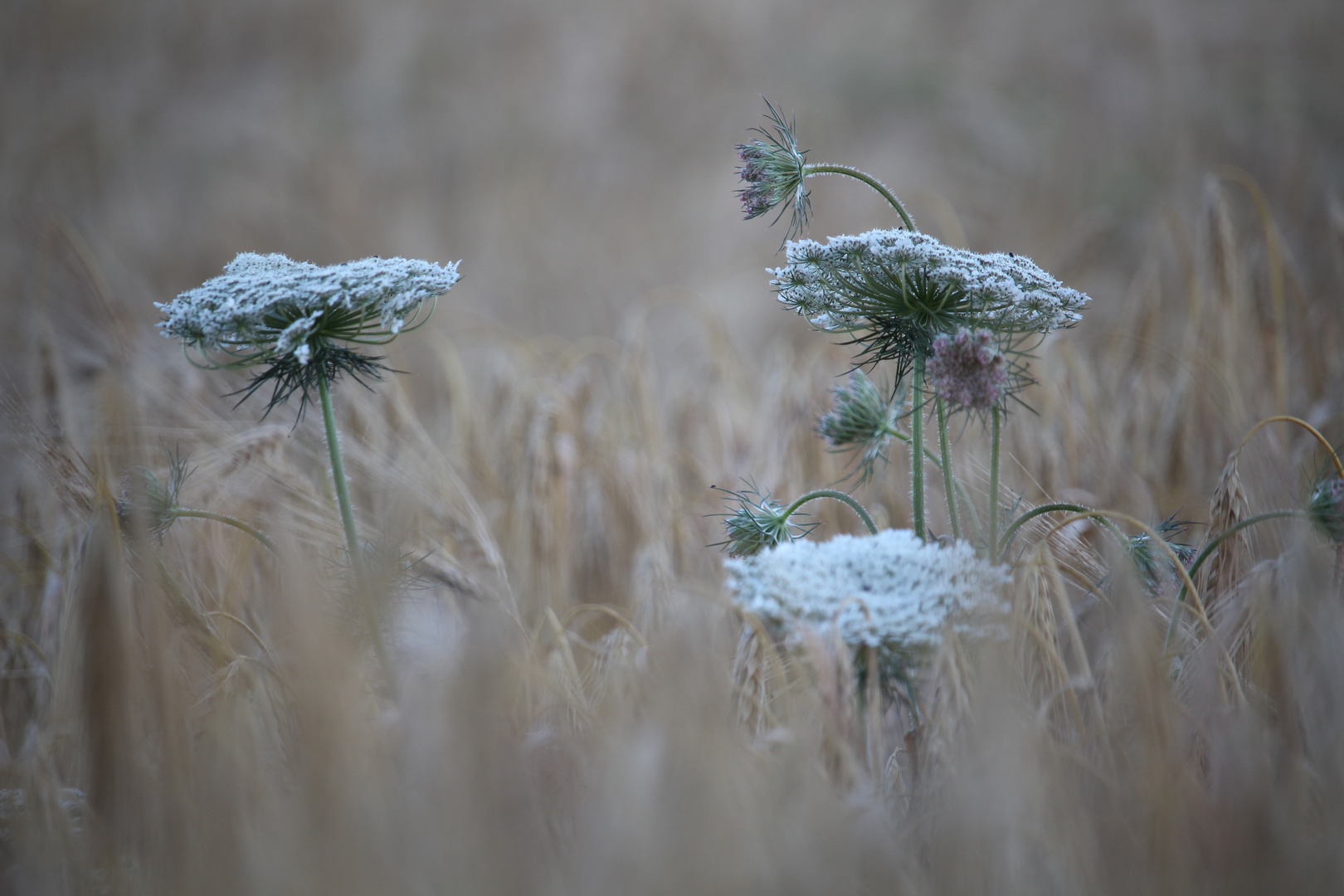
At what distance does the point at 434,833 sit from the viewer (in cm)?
40

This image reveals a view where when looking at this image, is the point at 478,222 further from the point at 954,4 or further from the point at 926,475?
the point at 926,475

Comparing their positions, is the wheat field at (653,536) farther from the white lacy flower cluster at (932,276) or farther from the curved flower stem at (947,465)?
the white lacy flower cluster at (932,276)

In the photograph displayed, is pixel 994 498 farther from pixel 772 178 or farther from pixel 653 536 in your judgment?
pixel 653 536

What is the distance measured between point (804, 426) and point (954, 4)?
351 centimetres

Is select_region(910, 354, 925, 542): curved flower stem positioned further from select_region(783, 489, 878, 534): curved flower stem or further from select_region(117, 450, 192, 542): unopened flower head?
select_region(117, 450, 192, 542): unopened flower head

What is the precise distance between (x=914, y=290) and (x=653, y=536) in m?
0.83

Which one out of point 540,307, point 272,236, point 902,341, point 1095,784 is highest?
point 272,236

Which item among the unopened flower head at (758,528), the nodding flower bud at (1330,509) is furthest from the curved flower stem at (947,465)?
the nodding flower bud at (1330,509)

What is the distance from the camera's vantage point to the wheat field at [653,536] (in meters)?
0.42

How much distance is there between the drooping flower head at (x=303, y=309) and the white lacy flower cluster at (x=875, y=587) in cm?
29

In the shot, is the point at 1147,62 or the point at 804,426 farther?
the point at 1147,62

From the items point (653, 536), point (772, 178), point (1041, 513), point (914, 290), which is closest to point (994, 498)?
point (1041, 513)

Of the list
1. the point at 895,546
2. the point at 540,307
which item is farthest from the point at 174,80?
the point at 895,546

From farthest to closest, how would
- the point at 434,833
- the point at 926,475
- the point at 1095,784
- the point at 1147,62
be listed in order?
the point at 1147,62 < the point at 926,475 < the point at 1095,784 < the point at 434,833
